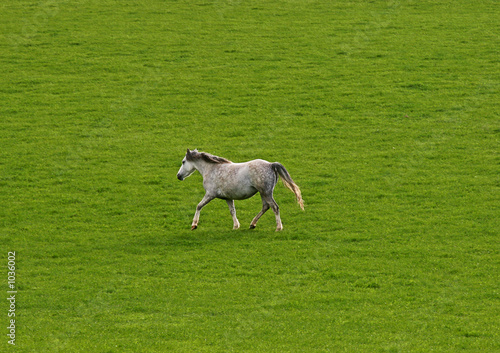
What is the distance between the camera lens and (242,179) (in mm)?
17938

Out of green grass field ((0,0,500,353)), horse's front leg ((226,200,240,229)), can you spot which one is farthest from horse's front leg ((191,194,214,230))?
horse's front leg ((226,200,240,229))

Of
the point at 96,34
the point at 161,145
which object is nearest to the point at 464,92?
the point at 161,145

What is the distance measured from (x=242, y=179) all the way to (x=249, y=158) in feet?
22.8

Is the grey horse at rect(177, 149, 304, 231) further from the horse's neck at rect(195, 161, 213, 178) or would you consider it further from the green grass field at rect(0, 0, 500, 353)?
the green grass field at rect(0, 0, 500, 353)

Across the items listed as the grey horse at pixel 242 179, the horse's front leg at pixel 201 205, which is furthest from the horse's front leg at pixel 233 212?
the horse's front leg at pixel 201 205

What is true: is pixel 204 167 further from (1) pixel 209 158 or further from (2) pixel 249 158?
(2) pixel 249 158

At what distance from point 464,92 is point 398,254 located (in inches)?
635

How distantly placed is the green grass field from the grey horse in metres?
1.01

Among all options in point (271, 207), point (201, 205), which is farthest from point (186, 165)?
point (271, 207)

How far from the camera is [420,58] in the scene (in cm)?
3481

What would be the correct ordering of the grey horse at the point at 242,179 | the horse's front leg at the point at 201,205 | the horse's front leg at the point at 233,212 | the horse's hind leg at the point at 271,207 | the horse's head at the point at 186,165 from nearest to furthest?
the grey horse at the point at 242,179
the horse's hind leg at the point at 271,207
the horse's front leg at the point at 201,205
the horse's front leg at the point at 233,212
the horse's head at the point at 186,165

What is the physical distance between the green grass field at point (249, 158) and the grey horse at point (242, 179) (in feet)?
3.32

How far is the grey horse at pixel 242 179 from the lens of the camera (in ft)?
58.3

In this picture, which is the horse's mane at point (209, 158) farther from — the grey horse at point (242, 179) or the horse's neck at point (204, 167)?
the horse's neck at point (204, 167)
